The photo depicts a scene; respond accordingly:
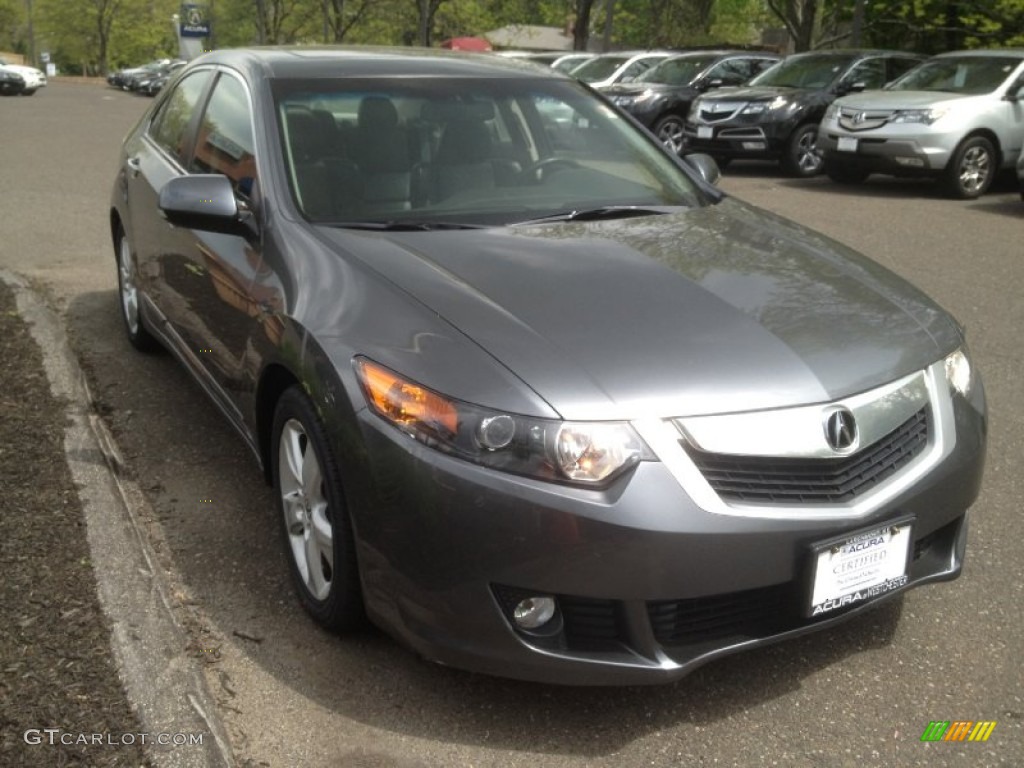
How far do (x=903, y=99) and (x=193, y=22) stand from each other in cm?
4861

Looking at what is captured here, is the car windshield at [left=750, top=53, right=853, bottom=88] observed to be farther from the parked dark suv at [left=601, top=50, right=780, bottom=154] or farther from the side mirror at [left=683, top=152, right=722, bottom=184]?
the side mirror at [left=683, top=152, right=722, bottom=184]

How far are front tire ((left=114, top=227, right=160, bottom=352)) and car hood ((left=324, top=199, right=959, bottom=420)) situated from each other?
2484 millimetres

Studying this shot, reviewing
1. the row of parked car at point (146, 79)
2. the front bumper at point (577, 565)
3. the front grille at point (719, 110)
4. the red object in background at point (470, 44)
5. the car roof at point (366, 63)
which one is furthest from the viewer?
the row of parked car at point (146, 79)

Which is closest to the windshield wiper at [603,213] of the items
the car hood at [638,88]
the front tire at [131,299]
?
the front tire at [131,299]

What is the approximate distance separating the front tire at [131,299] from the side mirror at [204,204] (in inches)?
73.0

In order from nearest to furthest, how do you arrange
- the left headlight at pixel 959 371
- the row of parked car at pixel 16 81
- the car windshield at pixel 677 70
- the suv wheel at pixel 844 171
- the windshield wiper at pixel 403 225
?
the left headlight at pixel 959 371
the windshield wiper at pixel 403 225
the suv wheel at pixel 844 171
the car windshield at pixel 677 70
the row of parked car at pixel 16 81

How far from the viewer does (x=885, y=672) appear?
126 inches

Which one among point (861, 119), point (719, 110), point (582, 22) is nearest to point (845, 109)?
point (861, 119)

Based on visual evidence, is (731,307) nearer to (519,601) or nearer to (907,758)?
(519,601)

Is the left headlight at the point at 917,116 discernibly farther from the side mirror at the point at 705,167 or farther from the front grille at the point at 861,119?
the side mirror at the point at 705,167

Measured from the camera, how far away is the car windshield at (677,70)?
1873 centimetres

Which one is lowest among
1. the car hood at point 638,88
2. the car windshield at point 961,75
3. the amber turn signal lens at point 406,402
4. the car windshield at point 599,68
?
the car windshield at point 599,68

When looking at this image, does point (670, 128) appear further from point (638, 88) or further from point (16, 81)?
point (16, 81)

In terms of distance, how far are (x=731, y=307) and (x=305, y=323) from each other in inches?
46.1
